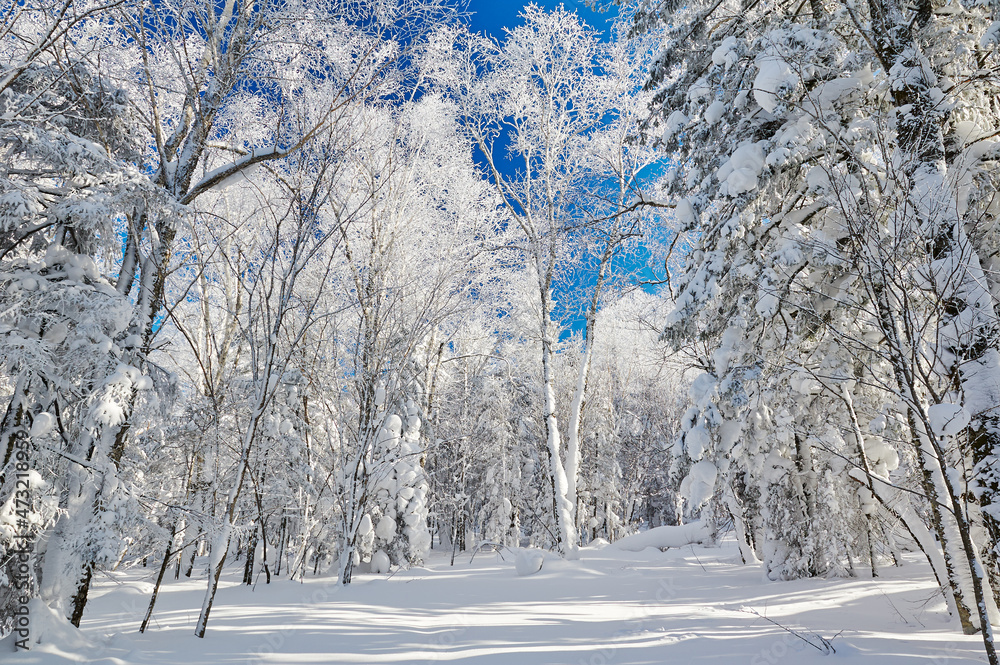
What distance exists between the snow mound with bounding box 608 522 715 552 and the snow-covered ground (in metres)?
7.27

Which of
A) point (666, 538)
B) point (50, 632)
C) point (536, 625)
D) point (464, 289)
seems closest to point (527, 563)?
point (536, 625)

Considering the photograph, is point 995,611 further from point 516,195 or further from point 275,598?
point 516,195

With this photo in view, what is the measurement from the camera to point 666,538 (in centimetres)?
1527

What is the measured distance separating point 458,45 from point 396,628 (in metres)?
11.6

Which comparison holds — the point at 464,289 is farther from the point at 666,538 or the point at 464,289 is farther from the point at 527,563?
the point at 666,538

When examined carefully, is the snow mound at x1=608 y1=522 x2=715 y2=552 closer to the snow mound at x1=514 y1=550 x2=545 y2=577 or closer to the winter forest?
the winter forest

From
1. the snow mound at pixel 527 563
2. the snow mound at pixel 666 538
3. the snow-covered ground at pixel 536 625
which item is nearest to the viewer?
the snow-covered ground at pixel 536 625

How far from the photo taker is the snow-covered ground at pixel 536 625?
3590 millimetres

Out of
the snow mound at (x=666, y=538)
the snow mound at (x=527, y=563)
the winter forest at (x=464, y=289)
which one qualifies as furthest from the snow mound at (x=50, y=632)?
the snow mound at (x=666, y=538)

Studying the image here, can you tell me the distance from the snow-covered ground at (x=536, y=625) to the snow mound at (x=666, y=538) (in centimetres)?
727

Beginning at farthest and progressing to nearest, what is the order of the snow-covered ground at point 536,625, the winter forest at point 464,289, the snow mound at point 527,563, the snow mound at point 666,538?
the snow mound at point 666,538, the snow mound at point 527,563, the winter forest at point 464,289, the snow-covered ground at point 536,625

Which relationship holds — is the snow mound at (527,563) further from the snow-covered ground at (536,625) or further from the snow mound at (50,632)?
the snow mound at (50,632)

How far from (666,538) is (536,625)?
1201 cm

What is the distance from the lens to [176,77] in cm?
556
